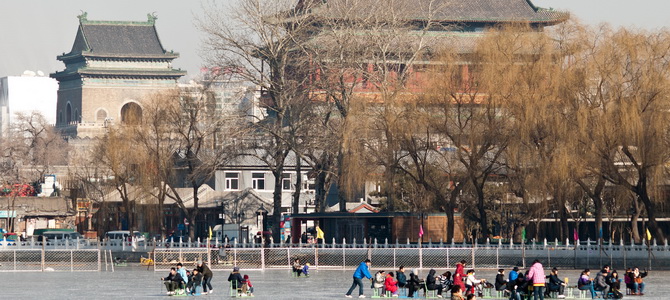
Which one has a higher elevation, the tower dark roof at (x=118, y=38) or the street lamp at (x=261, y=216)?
the tower dark roof at (x=118, y=38)

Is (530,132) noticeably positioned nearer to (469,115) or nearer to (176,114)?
(469,115)

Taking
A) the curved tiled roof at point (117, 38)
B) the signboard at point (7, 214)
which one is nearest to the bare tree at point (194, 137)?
the signboard at point (7, 214)

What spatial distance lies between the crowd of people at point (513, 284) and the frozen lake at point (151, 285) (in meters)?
0.65

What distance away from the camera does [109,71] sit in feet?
424

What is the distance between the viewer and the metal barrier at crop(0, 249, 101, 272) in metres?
58.9

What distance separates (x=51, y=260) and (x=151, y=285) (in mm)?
21558

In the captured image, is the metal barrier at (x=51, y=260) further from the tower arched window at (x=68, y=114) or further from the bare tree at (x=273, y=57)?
the tower arched window at (x=68, y=114)

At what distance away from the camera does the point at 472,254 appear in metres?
50.0

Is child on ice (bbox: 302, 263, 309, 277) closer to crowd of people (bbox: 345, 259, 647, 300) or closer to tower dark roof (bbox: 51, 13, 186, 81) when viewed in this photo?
crowd of people (bbox: 345, 259, 647, 300)

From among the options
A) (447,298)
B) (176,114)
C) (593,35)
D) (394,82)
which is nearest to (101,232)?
(176,114)

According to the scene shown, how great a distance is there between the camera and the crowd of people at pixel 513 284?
34.5 meters

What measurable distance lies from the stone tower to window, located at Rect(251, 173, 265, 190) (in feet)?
154

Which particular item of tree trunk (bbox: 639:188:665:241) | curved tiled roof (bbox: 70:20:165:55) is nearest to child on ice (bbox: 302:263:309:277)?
tree trunk (bbox: 639:188:665:241)

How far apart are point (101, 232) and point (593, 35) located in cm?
3948
